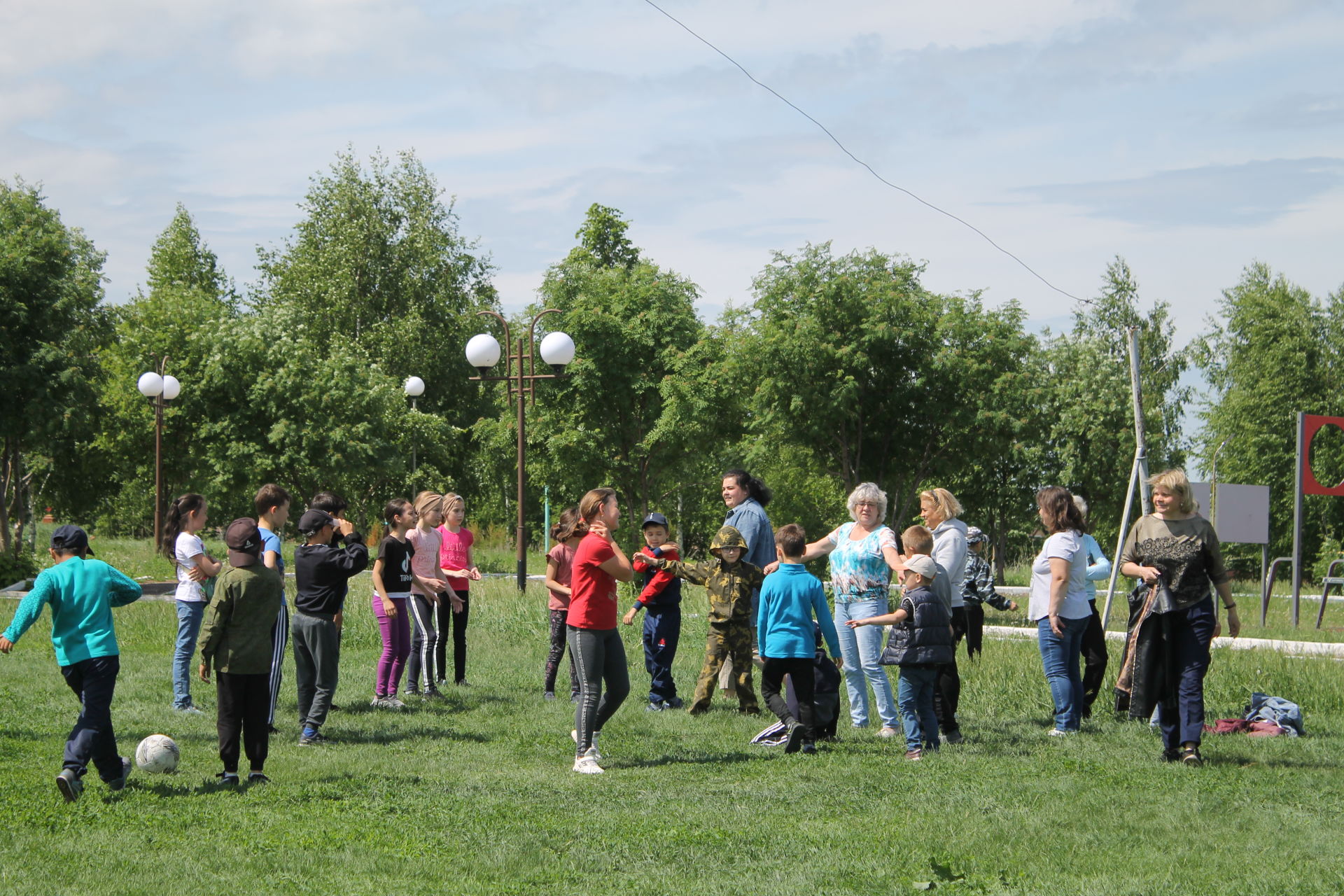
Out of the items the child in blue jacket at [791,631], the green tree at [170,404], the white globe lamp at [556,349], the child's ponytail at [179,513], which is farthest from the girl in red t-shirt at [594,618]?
the green tree at [170,404]

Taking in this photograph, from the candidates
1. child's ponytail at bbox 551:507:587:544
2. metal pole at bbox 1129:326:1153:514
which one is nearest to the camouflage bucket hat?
child's ponytail at bbox 551:507:587:544

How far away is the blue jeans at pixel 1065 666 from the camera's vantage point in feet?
28.2

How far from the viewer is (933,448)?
101 ft

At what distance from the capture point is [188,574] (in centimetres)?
930

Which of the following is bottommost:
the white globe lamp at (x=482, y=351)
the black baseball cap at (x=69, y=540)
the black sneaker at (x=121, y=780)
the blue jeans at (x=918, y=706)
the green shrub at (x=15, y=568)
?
the green shrub at (x=15, y=568)

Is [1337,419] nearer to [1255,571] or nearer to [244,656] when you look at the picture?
[244,656]

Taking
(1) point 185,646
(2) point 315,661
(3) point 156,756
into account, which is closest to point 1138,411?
(2) point 315,661

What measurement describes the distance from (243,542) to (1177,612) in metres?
5.85

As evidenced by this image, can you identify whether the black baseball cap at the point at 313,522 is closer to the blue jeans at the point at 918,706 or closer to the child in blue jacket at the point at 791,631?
the child in blue jacket at the point at 791,631

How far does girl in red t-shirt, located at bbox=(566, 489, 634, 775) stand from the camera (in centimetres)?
762

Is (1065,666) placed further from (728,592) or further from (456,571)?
(456,571)

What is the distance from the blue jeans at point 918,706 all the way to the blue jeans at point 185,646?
5.61m

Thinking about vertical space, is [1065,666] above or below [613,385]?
below

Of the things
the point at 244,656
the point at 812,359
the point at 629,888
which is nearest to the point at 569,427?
the point at 812,359
